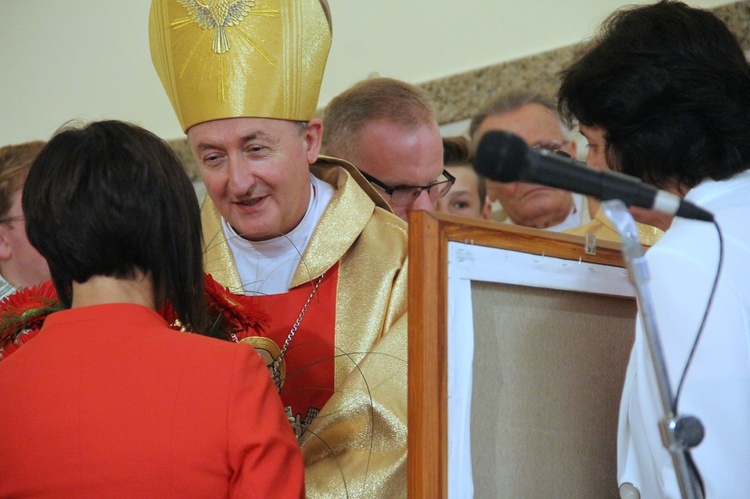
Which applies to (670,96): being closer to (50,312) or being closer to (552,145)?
(50,312)

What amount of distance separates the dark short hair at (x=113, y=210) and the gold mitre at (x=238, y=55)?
104 cm

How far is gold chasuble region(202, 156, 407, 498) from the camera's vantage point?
7.43ft

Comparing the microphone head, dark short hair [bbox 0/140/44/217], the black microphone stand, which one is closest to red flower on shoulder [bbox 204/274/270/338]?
the microphone head

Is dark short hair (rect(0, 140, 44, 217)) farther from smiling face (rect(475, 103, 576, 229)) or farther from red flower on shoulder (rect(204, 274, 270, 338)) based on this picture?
smiling face (rect(475, 103, 576, 229))

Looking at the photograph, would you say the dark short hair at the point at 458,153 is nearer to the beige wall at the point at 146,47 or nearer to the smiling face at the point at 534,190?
the smiling face at the point at 534,190

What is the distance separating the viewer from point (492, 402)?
1.84m

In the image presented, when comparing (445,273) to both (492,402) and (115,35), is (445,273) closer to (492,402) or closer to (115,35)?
(492,402)

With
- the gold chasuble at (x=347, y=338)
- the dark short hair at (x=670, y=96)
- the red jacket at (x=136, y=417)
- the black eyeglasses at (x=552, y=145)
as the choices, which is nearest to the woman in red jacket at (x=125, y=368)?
the red jacket at (x=136, y=417)

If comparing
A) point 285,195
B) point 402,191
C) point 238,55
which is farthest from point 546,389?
point 402,191

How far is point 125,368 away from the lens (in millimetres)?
1655

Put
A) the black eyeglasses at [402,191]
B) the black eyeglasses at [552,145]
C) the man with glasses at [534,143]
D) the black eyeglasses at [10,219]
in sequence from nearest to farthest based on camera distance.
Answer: the black eyeglasses at [10,219]
the black eyeglasses at [402,191]
the black eyeglasses at [552,145]
the man with glasses at [534,143]

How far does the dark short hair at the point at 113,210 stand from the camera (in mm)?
1688

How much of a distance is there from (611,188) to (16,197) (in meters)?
2.19

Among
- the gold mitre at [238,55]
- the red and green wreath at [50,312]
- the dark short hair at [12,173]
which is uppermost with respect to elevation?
the gold mitre at [238,55]
